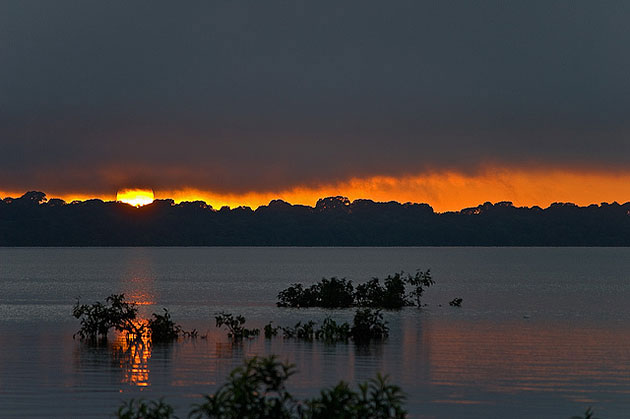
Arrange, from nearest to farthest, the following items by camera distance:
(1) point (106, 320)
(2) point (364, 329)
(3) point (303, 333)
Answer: (2) point (364, 329) < (3) point (303, 333) < (1) point (106, 320)

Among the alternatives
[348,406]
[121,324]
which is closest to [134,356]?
[121,324]

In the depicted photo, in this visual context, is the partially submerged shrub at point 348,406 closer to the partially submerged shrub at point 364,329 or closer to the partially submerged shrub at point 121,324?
the partially submerged shrub at point 364,329

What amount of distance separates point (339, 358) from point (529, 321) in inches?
1246

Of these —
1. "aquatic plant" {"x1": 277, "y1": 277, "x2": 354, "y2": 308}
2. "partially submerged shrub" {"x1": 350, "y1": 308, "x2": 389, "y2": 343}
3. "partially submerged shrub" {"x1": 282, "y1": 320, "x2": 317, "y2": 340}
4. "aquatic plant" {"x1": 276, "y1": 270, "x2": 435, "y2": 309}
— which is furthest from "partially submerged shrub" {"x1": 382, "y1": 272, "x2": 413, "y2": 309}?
"partially submerged shrub" {"x1": 282, "y1": 320, "x2": 317, "y2": 340}

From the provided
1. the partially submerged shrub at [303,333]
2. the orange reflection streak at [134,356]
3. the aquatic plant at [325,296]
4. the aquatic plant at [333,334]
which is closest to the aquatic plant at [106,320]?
the orange reflection streak at [134,356]

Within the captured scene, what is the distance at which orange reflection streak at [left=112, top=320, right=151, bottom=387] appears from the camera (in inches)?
1663

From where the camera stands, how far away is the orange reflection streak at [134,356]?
42250mm

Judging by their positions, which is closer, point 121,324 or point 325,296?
point 121,324

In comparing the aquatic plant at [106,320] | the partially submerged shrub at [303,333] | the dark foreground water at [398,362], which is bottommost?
the dark foreground water at [398,362]

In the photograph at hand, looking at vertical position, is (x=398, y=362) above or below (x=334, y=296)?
below

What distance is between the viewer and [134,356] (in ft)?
162

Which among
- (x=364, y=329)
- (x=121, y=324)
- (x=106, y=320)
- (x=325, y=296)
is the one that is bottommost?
(x=364, y=329)

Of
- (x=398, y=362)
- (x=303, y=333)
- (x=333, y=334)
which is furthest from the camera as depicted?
(x=303, y=333)

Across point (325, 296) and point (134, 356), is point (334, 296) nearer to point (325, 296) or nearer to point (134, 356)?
point (325, 296)
